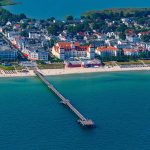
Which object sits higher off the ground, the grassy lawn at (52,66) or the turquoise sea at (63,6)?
the turquoise sea at (63,6)

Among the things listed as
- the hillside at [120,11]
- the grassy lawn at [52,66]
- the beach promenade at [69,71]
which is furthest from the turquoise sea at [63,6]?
the beach promenade at [69,71]

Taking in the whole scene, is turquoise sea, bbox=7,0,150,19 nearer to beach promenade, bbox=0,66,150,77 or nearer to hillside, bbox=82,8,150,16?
hillside, bbox=82,8,150,16

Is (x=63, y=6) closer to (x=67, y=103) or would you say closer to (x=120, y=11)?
(x=120, y=11)

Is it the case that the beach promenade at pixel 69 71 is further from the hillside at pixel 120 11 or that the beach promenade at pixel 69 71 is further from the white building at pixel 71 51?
the hillside at pixel 120 11

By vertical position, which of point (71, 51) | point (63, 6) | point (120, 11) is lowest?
point (71, 51)

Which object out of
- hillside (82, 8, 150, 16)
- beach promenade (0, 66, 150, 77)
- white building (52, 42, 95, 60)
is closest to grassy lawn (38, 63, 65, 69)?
beach promenade (0, 66, 150, 77)

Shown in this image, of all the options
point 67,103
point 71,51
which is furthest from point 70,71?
point 67,103

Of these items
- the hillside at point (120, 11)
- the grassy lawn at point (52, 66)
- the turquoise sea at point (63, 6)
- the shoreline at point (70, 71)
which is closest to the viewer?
the shoreline at point (70, 71)

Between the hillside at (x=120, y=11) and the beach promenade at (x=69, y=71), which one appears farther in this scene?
the hillside at (x=120, y=11)
